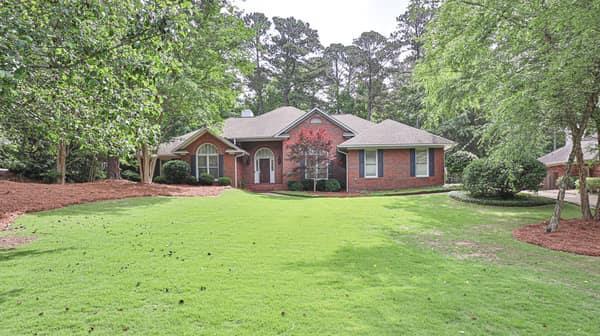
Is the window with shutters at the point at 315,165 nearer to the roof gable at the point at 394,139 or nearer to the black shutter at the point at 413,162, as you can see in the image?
the roof gable at the point at 394,139

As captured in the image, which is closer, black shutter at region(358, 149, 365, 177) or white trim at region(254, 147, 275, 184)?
black shutter at region(358, 149, 365, 177)

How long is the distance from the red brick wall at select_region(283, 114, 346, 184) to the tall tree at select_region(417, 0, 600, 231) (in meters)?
11.0

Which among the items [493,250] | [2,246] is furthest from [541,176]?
[2,246]

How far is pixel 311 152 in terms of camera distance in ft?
71.5

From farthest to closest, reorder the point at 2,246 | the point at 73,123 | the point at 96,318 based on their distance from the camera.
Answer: the point at 2,246, the point at 73,123, the point at 96,318

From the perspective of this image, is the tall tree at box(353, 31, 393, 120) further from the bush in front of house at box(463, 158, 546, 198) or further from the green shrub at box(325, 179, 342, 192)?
the bush in front of house at box(463, 158, 546, 198)

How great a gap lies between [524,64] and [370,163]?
12145 mm

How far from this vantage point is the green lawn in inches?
145

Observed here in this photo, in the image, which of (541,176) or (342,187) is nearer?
(541,176)

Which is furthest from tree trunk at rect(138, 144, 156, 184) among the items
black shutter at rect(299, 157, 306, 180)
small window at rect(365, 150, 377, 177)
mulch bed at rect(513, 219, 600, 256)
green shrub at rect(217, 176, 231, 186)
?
mulch bed at rect(513, 219, 600, 256)

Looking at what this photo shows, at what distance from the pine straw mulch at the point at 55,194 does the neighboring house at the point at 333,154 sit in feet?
18.6

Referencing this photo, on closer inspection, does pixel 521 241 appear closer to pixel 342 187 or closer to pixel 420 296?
pixel 420 296

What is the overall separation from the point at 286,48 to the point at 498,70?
36669 mm

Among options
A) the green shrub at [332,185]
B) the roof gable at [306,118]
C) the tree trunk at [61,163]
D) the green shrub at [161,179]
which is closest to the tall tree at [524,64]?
the green shrub at [332,185]
